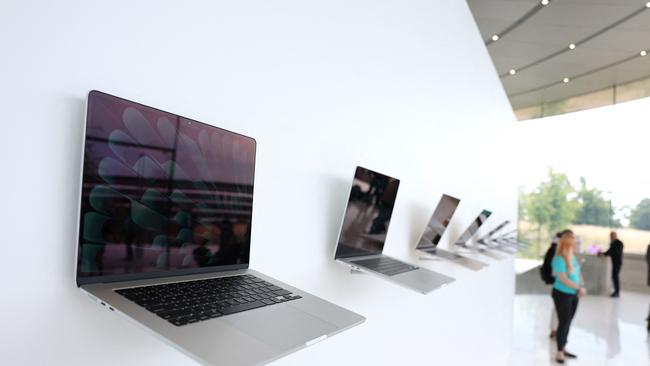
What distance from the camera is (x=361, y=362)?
6.09ft

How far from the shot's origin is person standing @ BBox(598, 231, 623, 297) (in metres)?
8.52

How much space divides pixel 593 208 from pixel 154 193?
1047 cm

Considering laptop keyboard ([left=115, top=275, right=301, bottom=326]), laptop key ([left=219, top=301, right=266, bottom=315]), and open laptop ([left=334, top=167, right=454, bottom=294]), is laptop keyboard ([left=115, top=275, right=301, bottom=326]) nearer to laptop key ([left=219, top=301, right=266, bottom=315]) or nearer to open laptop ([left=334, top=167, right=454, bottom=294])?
laptop key ([left=219, top=301, right=266, bottom=315])

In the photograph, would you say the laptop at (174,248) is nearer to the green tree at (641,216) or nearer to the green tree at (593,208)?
the green tree at (641,216)

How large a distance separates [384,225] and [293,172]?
710 mm

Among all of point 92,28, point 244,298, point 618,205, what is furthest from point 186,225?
point 618,205

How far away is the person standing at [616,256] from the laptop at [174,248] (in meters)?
10.0

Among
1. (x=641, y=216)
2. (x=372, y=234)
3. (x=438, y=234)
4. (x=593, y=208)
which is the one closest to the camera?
(x=372, y=234)

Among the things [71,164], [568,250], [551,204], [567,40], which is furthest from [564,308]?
[71,164]

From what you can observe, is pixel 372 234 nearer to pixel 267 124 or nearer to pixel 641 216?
pixel 267 124

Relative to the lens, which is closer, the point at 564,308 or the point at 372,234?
the point at 372,234

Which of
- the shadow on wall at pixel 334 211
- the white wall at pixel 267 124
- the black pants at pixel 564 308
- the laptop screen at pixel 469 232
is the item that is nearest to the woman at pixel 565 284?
the black pants at pixel 564 308

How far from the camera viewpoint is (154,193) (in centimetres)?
84

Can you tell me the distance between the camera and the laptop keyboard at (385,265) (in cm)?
161
